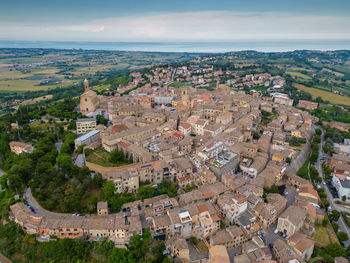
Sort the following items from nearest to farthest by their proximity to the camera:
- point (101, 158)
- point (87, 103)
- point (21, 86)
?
1. point (101, 158)
2. point (87, 103)
3. point (21, 86)

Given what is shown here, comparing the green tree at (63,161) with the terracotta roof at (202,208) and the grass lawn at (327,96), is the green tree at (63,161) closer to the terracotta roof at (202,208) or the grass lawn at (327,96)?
the terracotta roof at (202,208)

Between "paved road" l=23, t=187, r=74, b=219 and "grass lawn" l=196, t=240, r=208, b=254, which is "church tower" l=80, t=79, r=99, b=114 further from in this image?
"grass lawn" l=196, t=240, r=208, b=254

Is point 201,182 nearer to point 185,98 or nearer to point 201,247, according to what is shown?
point 201,247

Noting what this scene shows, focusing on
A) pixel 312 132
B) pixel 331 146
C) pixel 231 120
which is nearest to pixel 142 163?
pixel 231 120

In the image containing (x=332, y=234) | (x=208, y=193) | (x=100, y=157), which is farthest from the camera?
(x=100, y=157)

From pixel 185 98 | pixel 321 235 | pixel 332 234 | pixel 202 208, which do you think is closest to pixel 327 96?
pixel 185 98

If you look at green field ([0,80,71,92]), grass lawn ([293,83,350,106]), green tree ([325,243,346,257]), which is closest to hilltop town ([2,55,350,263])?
green tree ([325,243,346,257])

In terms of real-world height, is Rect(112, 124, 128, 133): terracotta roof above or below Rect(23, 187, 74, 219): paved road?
above

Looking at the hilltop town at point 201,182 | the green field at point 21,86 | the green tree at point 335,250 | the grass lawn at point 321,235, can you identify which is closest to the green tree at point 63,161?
the hilltop town at point 201,182
